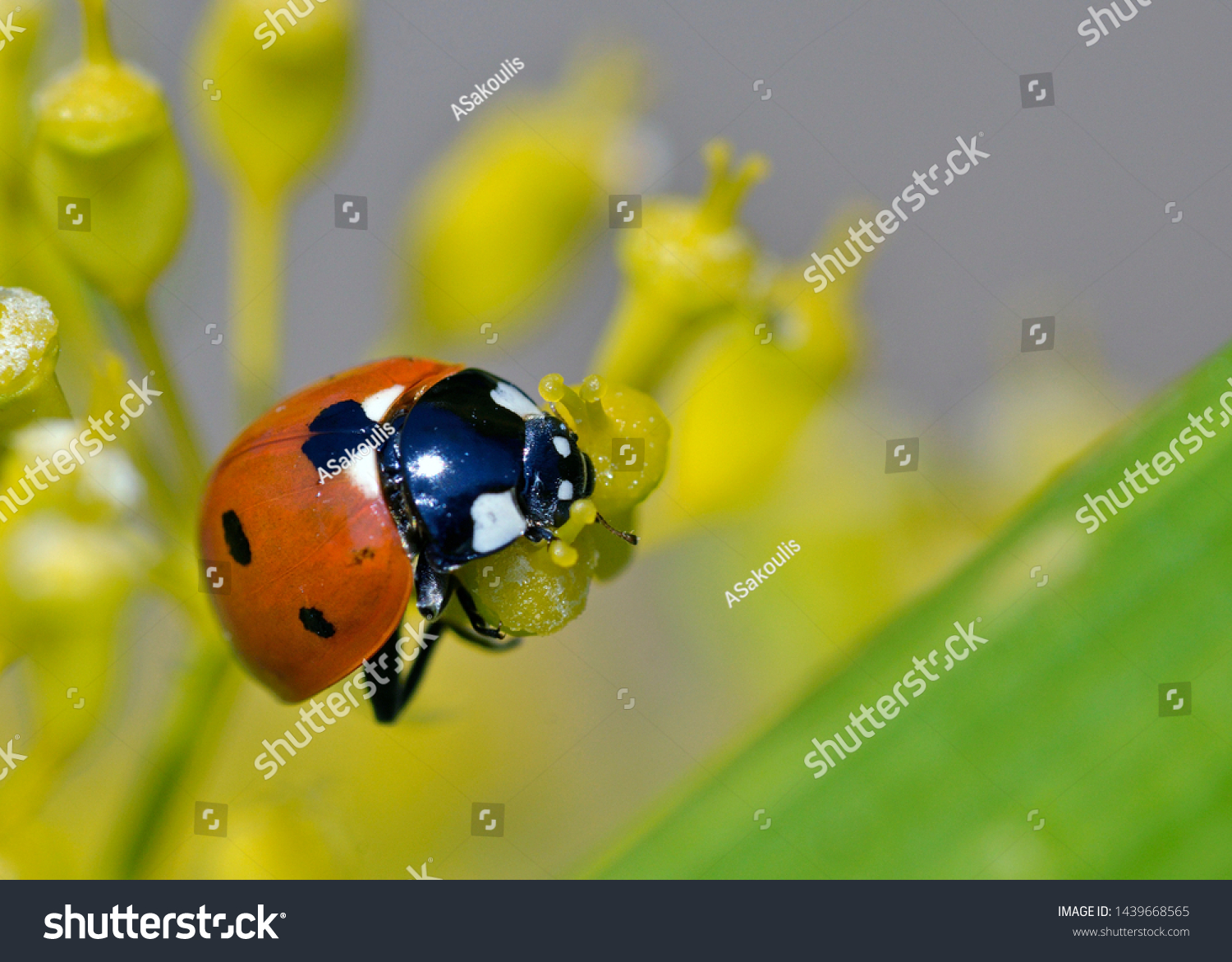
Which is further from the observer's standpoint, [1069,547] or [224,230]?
[224,230]

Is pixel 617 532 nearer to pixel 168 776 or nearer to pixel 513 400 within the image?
pixel 513 400

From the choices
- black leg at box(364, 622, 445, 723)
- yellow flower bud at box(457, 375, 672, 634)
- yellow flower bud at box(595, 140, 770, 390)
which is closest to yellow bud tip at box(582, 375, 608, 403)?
yellow flower bud at box(457, 375, 672, 634)

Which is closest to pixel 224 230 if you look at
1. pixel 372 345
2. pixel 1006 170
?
pixel 372 345

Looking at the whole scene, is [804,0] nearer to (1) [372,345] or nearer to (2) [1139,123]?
(2) [1139,123]

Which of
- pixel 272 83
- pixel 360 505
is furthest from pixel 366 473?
pixel 272 83

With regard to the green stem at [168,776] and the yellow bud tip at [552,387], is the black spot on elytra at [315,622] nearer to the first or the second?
the green stem at [168,776]
